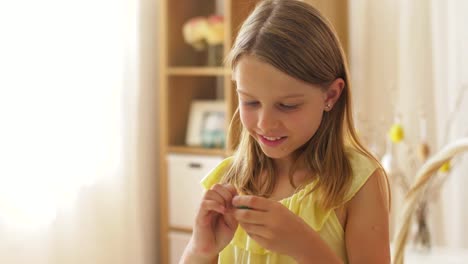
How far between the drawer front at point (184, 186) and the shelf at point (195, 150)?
2 centimetres

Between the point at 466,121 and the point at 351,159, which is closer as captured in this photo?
the point at 351,159

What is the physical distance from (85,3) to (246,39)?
1795mm

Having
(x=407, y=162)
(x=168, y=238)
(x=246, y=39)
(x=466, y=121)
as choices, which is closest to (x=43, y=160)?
(x=168, y=238)

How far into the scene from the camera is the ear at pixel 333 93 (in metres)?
1.03

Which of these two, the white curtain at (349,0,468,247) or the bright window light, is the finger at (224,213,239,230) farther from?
the white curtain at (349,0,468,247)

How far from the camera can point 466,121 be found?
259 centimetres

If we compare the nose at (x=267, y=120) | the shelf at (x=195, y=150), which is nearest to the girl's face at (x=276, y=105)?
the nose at (x=267, y=120)

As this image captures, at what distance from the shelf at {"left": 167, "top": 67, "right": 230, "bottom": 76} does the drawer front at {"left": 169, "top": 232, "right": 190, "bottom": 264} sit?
69cm

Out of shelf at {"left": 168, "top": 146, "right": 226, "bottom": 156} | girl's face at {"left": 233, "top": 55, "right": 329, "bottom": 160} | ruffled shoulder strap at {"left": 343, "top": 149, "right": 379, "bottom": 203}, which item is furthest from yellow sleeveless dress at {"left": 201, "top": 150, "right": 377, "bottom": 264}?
shelf at {"left": 168, "top": 146, "right": 226, "bottom": 156}

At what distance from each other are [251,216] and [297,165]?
0.20 m

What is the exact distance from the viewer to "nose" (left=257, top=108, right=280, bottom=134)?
971 millimetres

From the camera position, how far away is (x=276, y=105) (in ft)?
3.20

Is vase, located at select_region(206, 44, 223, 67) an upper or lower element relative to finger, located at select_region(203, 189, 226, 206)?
upper

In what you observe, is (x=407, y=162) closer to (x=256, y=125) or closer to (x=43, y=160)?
(x=43, y=160)
